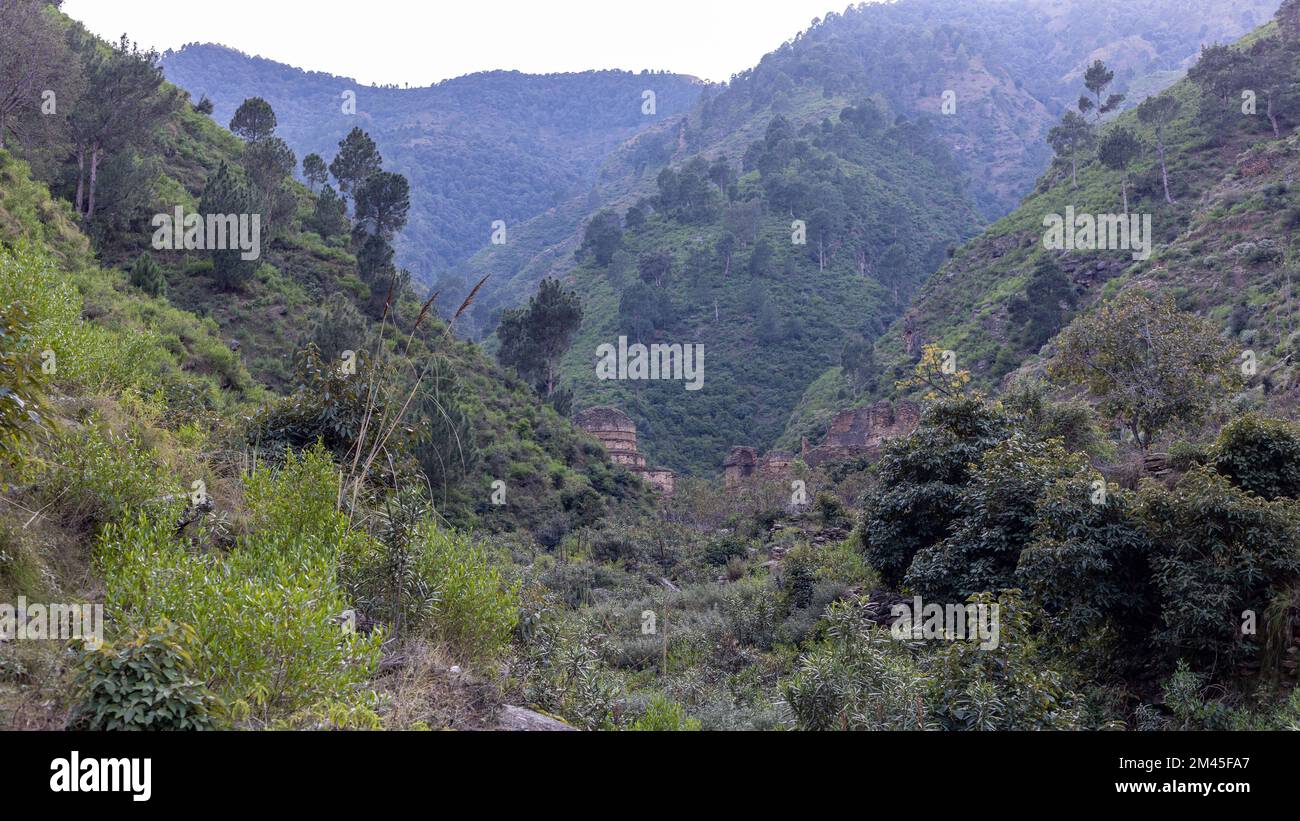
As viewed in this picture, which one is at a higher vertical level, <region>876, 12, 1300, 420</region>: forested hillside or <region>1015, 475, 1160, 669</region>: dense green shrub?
<region>876, 12, 1300, 420</region>: forested hillside

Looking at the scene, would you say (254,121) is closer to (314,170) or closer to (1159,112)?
(314,170)

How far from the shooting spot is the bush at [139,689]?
14.6ft

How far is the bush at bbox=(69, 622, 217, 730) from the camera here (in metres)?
4.45

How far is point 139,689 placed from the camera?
4.52 meters

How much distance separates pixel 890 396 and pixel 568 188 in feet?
310

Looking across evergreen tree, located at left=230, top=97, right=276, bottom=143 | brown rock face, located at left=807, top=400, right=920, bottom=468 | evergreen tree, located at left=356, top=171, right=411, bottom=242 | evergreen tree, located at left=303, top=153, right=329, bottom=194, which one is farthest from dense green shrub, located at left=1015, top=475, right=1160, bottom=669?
evergreen tree, located at left=303, top=153, right=329, bottom=194

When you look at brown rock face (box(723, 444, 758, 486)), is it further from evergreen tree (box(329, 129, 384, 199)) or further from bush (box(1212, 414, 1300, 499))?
bush (box(1212, 414, 1300, 499))

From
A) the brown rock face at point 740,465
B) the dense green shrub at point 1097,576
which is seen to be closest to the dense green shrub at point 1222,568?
the dense green shrub at point 1097,576

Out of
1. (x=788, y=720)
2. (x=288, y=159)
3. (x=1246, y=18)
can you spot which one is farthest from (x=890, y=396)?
(x=1246, y=18)

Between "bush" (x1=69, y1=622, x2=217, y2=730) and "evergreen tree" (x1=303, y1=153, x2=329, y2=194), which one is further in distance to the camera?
"evergreen tree" (x1=303, y1=153, x2=329, y2=194)

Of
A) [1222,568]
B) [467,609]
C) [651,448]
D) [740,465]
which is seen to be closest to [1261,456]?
[1222,568]

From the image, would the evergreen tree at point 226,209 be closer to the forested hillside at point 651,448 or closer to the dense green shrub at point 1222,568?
the forested hillside at point 651,448

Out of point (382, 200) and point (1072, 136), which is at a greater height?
point (1072, 136)
